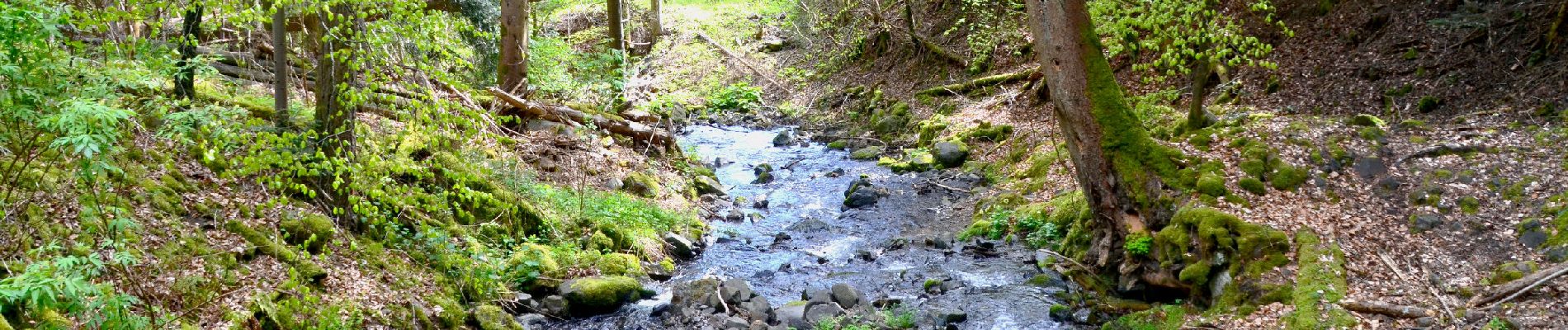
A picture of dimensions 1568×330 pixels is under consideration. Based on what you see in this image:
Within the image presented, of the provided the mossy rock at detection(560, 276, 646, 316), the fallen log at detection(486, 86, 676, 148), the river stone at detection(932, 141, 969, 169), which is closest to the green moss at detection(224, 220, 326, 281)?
the mossy rock at detection(560, 276, 646, 316)

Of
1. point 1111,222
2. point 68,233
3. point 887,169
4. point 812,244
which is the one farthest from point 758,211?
point 68,233

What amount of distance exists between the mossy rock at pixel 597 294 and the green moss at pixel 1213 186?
5.56 metres

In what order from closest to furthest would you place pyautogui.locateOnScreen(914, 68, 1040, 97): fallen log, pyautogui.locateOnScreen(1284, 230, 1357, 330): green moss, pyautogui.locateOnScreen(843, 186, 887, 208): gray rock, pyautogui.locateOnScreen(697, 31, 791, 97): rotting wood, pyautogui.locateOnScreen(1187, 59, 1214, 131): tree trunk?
pyautogui.locateOnScreen(1284, 230, 1357, 330): green moss → pyautogui.locateOnScreen(1187, 59, 1214, 131): tree trunk → pyautogui.locateOnScreen(843, 186, 887, 208): gray rock → pyautogui.locateOnScreen(914, 68, 1040, 97): fallen log → pyautogui.locateOnScreen(697, 31, 791, 97): rotting wood

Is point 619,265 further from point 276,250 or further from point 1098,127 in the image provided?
point 1098,127

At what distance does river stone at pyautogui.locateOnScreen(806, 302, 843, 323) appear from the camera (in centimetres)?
811

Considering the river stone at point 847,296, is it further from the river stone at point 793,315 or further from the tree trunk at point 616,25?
the tree trunk at point 616,25

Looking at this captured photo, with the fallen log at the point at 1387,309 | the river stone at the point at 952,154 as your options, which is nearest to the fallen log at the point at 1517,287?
the fallen log at the point at 1387,309

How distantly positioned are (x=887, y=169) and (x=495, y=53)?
6.97 m

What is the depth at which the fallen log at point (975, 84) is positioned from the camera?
17297 millimetres

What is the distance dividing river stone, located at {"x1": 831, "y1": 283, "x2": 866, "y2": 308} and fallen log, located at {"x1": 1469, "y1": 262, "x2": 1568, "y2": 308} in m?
4.76

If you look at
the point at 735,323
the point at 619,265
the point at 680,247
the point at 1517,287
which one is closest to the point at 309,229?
the point at 619,265

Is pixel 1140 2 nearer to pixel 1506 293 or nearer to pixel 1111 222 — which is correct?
pixel 1111 222

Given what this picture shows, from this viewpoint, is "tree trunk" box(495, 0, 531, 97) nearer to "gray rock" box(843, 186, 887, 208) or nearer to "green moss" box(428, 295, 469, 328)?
"gray rock" box(843, 186, 887, 208)

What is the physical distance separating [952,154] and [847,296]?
703cm
